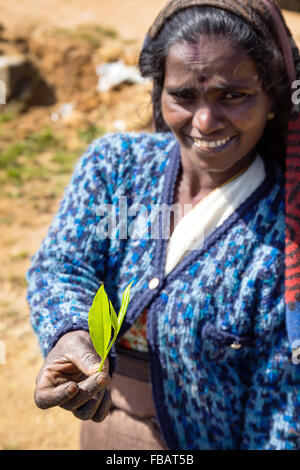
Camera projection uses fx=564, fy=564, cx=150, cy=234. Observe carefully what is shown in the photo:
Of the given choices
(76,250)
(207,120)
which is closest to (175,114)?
(207,120)

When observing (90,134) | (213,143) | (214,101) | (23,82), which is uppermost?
(23,82)

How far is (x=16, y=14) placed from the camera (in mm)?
8164

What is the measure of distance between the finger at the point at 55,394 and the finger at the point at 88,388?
2 centimetres

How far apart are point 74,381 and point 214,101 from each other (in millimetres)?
867

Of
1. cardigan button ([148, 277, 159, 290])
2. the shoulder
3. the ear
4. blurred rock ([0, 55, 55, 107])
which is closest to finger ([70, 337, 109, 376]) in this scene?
cardigan button ([148, 277, 159, 290])

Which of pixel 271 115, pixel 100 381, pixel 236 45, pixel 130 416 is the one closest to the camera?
pixel 100 381

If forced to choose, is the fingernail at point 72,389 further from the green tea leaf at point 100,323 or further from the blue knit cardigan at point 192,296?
the blue knit cardigan at point 192,296

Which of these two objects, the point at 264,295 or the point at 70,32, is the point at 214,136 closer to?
the point at 264,295

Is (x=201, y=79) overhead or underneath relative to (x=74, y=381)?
overhead

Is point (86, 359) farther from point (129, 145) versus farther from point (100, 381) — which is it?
point (129, 145)

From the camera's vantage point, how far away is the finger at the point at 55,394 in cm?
128

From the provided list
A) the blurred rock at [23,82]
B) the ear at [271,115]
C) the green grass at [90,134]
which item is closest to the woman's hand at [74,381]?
the ear at [271,115]

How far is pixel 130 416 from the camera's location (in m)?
2.00

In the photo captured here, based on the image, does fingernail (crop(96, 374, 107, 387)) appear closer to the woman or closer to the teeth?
the woman
